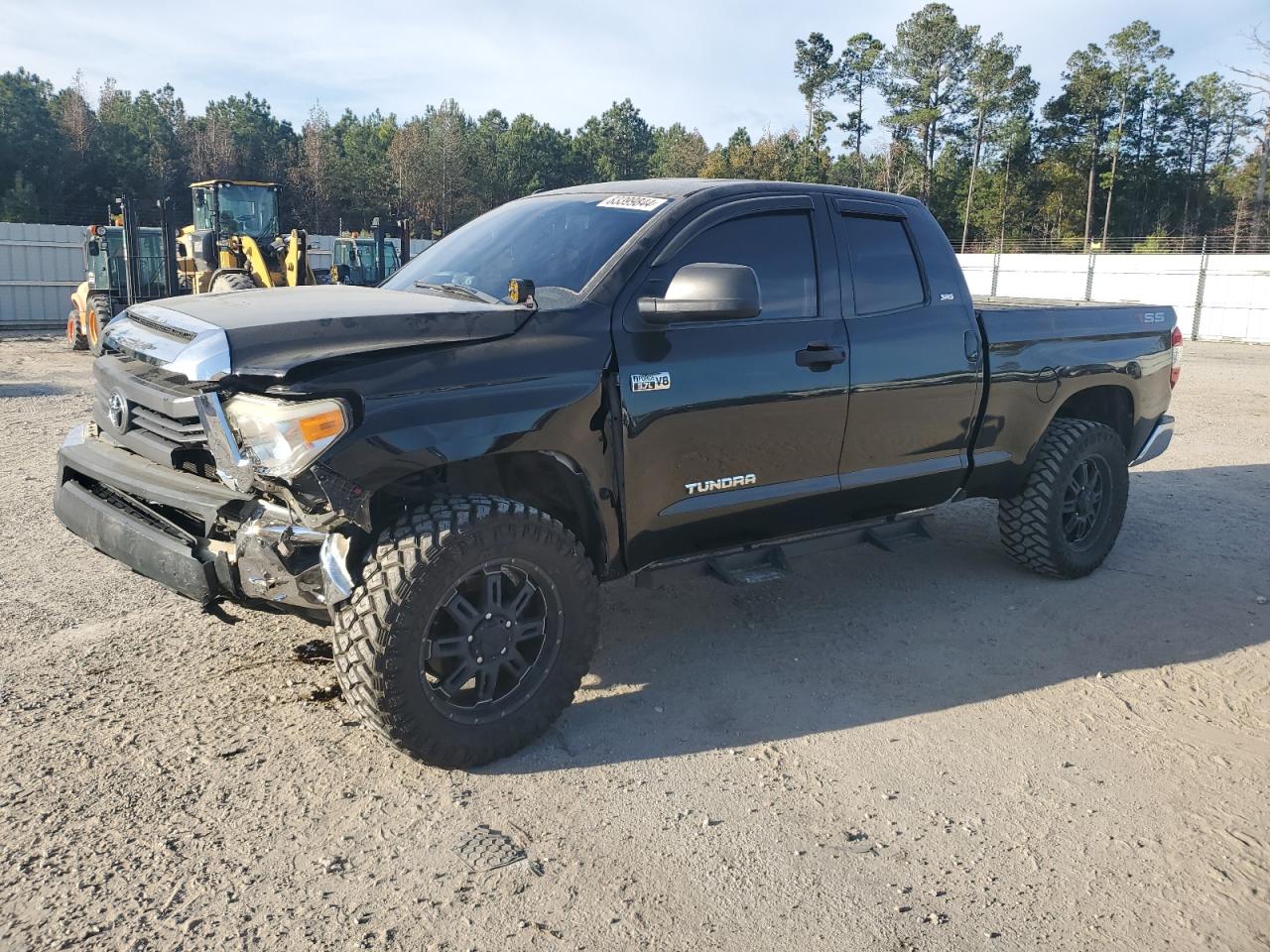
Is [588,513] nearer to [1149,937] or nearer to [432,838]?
[432,838]

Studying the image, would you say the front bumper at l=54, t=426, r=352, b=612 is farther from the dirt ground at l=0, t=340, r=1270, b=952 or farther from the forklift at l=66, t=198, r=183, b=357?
the forklift at l=66, t=198, r=183, b=357

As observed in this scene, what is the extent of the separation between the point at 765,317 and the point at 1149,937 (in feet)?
8.25

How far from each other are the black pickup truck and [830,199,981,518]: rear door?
1 cm

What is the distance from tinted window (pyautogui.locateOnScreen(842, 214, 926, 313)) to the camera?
15.0 ft

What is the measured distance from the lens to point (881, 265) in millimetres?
4691

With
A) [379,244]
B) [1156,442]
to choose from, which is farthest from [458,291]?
[379,244]

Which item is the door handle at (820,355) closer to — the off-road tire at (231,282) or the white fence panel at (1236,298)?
the off-road tire at (231,282)

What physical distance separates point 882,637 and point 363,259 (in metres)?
20.3

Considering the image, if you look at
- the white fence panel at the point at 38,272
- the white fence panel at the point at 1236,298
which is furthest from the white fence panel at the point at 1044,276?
the white fence panel at the point at 38,272

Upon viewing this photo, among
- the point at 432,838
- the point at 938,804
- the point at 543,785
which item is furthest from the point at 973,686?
the point at 432,838

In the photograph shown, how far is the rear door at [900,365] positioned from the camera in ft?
14.8

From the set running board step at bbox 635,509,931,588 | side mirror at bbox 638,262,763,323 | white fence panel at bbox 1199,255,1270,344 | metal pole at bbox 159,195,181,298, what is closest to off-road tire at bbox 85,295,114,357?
metal pole at bbox 159,195,181,298

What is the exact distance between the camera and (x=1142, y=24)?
59.3 meters

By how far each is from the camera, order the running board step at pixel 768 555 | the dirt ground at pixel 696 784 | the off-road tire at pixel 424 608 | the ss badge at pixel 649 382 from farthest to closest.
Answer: the running board step at pixel 768 555, the ss badge at pixel 649 382, the off-road tire at pixel 424 608, the dirt ground at pixel 696 784
